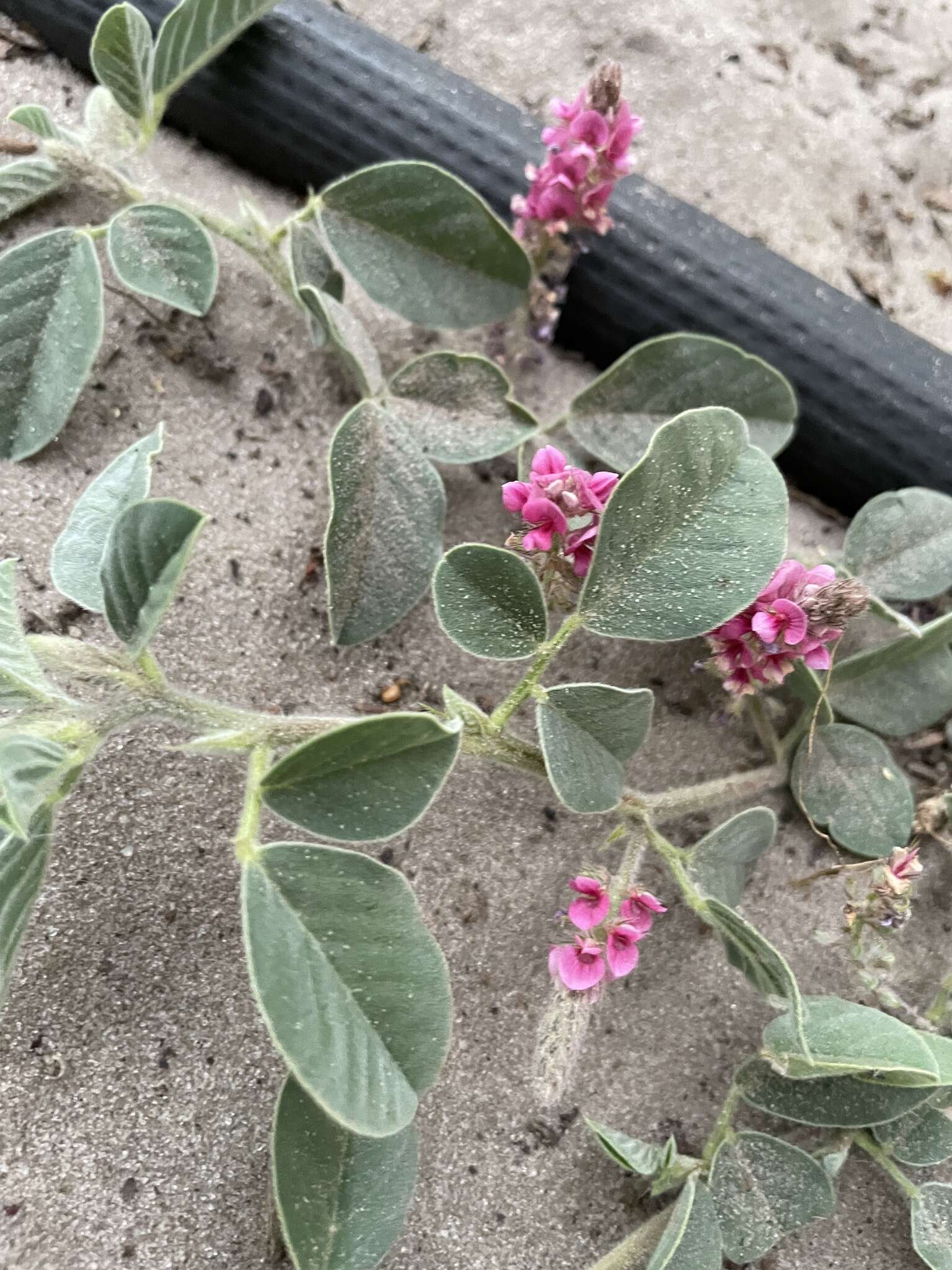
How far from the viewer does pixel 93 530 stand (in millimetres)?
736

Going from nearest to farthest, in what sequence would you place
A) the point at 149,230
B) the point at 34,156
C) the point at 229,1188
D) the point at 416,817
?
the point at 416,817, the point at 229,1188, the point at 149,230, the point at 34,156

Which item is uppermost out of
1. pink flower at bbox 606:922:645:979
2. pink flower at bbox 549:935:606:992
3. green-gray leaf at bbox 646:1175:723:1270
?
pink flower at bbox 606:922:645:979

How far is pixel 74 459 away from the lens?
94 cm

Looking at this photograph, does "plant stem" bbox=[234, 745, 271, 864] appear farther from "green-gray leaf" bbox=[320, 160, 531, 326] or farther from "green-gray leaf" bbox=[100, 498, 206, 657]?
"green-gray leaf" bbox=[320, 160, 531, 326]

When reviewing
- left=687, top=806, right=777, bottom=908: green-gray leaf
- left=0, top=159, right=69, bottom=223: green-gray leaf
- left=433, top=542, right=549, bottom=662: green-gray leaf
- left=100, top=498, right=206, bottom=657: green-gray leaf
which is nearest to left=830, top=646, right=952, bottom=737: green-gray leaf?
left=687, top=806, right=777, bottom=908: green-gray leaf

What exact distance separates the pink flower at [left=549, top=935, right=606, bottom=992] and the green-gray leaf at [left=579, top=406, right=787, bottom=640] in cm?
23

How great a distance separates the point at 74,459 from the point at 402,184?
405 millimetres

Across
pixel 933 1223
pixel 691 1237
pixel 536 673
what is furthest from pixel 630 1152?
pixel 536 673

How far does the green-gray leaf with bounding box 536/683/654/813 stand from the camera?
0.69 m

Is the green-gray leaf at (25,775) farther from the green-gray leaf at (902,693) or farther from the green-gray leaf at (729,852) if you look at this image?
the green-gray leaf at (902,693)

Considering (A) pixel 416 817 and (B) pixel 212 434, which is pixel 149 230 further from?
(A) pixel 416 817

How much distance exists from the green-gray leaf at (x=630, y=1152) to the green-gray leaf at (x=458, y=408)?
1.90 feet

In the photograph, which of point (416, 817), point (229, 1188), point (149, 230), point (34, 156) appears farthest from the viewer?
point (34, 156)

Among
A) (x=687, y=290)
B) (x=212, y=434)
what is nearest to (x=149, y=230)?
(x=212, y=434)
